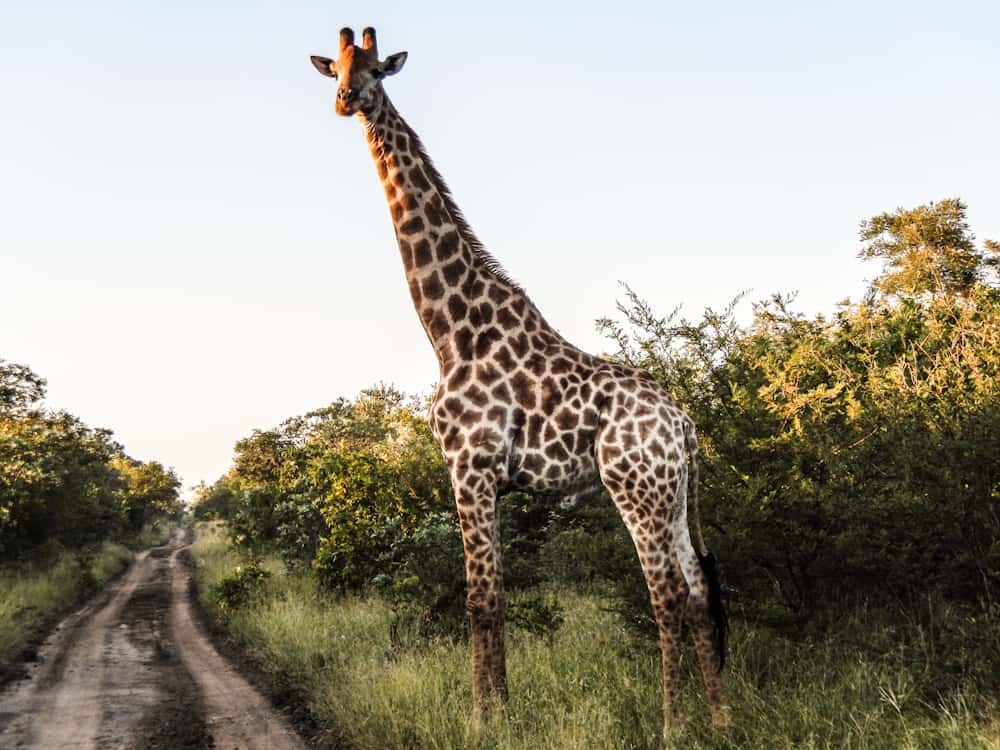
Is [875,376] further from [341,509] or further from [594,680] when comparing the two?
[341,509]

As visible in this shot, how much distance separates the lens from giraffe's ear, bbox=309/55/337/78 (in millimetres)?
6332

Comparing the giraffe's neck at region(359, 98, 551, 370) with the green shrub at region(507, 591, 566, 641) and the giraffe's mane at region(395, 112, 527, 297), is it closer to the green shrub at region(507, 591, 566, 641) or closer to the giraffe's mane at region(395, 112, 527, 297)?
the giraffe's mane at region(395, 112, 527, 297)

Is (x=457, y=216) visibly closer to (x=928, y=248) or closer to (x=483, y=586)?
(x=483, y=586)

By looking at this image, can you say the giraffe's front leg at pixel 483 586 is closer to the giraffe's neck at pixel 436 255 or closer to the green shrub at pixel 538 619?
the giraffe's neck at pixel 436 255

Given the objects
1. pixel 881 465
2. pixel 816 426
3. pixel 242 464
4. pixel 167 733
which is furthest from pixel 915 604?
pixel 242 464

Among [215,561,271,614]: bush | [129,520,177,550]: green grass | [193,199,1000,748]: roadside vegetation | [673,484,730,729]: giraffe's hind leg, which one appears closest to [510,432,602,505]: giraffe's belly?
[673,484,730,729]: giraffe's hind leg

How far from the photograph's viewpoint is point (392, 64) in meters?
6.35

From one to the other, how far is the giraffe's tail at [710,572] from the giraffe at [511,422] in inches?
0.4

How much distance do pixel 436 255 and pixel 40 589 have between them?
53.2 ft

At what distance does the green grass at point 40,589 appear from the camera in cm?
1294

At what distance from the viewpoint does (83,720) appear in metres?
8.04

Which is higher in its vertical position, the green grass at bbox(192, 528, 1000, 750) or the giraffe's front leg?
the giraffe's front leg

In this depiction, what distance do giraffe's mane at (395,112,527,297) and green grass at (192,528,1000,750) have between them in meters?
3.23

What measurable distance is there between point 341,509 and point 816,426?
8.01 m
